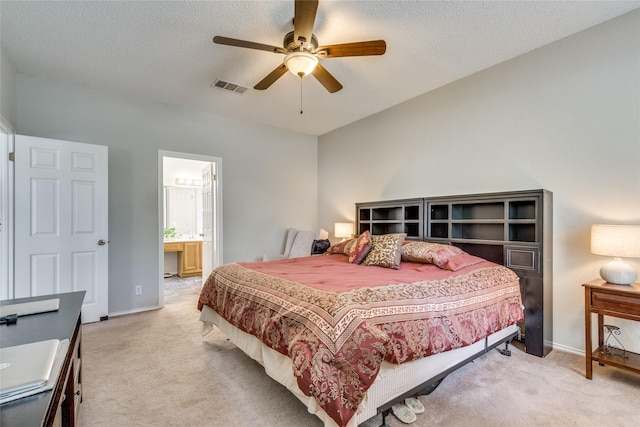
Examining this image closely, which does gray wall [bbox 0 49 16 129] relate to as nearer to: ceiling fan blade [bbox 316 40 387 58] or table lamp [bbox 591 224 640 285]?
ceiling fan blade [bbox 316 40 387 58]

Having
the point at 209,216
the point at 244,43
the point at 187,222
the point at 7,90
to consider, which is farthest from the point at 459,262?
Answer: the point at 187,222

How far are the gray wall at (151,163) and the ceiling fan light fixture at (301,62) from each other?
2.55 m

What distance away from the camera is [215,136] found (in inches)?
175

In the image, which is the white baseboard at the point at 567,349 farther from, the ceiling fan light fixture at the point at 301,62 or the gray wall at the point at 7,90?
the gray wall at the point at 7,90

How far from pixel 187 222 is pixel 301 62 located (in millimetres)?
5833

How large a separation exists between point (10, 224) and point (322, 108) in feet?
12.2

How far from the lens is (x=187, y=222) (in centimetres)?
702

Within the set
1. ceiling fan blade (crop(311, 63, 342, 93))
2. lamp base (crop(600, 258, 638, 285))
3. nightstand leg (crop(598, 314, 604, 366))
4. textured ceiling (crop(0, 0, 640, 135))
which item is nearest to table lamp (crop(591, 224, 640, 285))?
lamp base (crop(600, 258, 638, 285))

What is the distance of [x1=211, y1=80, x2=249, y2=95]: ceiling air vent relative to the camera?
3.41 metres

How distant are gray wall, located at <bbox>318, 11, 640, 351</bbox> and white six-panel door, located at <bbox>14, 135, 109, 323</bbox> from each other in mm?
3878

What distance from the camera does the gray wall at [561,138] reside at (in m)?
2.34

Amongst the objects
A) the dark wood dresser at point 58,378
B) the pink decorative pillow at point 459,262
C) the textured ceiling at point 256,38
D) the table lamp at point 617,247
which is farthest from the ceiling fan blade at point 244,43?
the table lamp at point 617,247

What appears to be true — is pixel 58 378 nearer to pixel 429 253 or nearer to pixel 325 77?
pixel 325 77

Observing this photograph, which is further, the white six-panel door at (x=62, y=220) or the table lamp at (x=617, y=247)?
the white six-panel door at (x=62, y=220)
